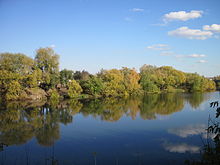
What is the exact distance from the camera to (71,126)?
583 inches

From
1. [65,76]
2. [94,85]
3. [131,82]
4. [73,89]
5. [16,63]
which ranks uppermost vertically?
[16,63]

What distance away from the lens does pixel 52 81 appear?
34.0 meters

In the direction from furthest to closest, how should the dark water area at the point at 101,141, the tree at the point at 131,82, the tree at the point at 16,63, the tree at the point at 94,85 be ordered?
the tree at the point at 131,82 < the tree at the point at 94,85 < the tree at the point at 16,63 < the dark water area at the point at 101,141

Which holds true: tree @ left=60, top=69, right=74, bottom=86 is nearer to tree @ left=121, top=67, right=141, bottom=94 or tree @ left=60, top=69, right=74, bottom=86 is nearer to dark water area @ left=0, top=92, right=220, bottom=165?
tree @ left=121, top=67, right=141, bottom=94

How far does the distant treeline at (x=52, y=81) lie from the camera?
1185 inches

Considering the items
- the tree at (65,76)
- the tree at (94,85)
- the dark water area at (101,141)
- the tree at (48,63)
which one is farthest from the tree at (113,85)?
the dark water area at (101,141)

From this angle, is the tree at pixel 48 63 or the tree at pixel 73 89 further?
the tree at pixel 48 63

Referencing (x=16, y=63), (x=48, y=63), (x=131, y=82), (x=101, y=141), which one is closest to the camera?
(x=101, y=141)

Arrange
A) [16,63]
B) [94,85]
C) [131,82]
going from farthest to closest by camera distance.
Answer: [131,82] < [94,85] < [16,63]

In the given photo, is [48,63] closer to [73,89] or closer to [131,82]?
[73,89]

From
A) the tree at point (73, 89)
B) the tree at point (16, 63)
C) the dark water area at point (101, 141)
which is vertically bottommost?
the dark water area at point (101, 141)

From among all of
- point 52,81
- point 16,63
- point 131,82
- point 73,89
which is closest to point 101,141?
point 73,89

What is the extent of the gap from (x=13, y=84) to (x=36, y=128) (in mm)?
17922

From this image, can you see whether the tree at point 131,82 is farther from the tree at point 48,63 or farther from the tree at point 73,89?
the tree at point 48,63
